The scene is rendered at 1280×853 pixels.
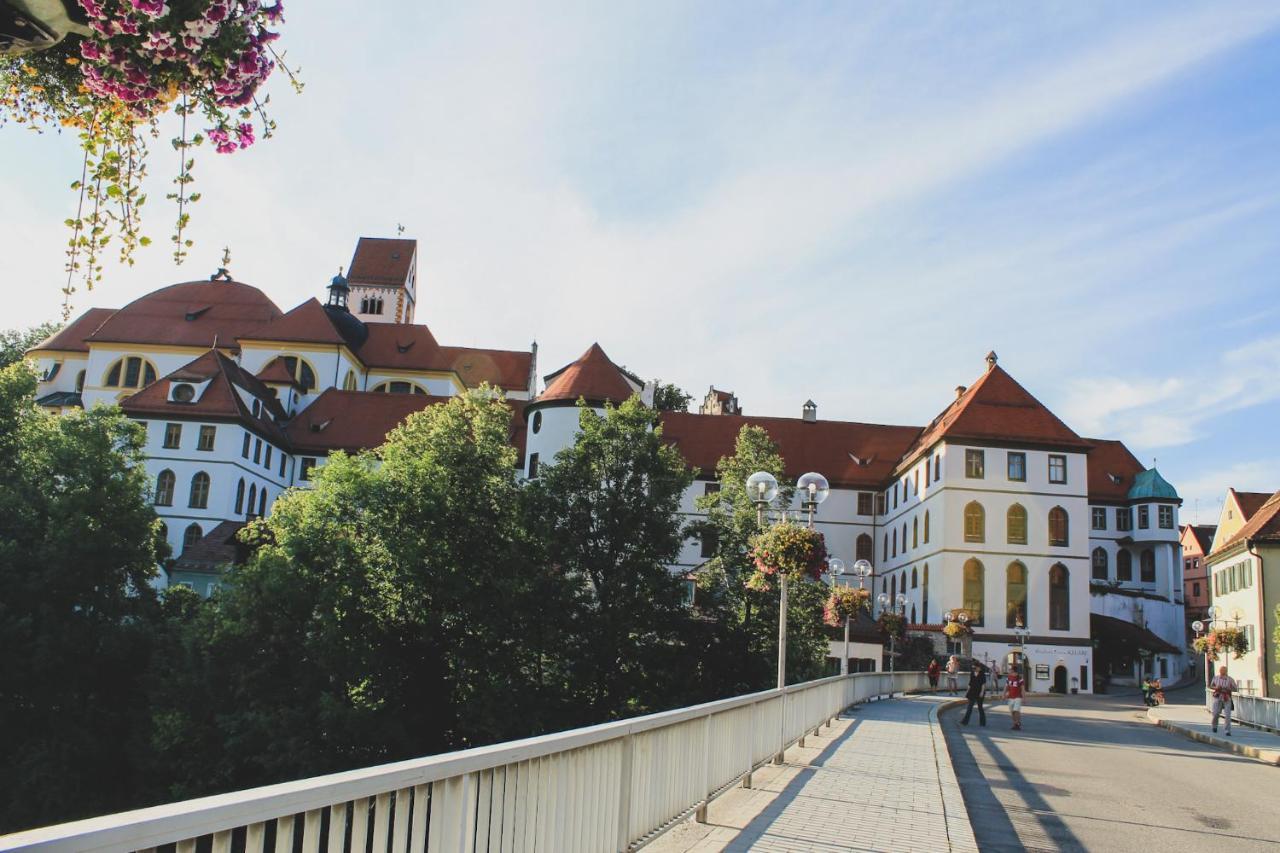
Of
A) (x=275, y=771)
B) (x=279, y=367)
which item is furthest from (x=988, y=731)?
(x=279, y=367)

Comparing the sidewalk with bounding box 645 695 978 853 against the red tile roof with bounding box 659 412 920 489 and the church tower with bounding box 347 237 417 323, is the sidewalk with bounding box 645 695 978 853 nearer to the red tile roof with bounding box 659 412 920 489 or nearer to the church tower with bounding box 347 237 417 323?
the red tile roof with bounding box 659 412 920 489

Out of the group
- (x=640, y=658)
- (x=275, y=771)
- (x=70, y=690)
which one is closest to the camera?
(x=275, y=771)

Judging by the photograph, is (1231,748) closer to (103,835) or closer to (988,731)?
(988,731)

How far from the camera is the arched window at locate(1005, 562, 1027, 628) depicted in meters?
57.3

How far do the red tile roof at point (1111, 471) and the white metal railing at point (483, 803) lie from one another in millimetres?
74780

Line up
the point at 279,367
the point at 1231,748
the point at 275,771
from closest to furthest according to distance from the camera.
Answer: the point at 1231,748 < the point at 275,771 < the point at 279,367

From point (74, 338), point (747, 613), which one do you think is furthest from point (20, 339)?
point (747, 613)

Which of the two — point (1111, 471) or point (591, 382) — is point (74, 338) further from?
point (1111, 471)

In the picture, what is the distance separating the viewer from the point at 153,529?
1647 inches

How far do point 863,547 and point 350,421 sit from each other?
36.1 m

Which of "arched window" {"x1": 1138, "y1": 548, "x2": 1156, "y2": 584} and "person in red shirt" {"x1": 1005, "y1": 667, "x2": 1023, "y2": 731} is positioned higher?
"arched window" {"x1": 1138, "y1": 548, "x2": 1156, "y2": 584}

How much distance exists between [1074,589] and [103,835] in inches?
2432

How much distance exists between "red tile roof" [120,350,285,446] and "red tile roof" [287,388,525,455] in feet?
17.5

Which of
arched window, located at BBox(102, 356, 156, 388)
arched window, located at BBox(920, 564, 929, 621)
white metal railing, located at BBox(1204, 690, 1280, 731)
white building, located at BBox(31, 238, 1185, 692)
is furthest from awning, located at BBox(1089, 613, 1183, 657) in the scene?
arched window, located at BBox(102, 356, 156, 388)
